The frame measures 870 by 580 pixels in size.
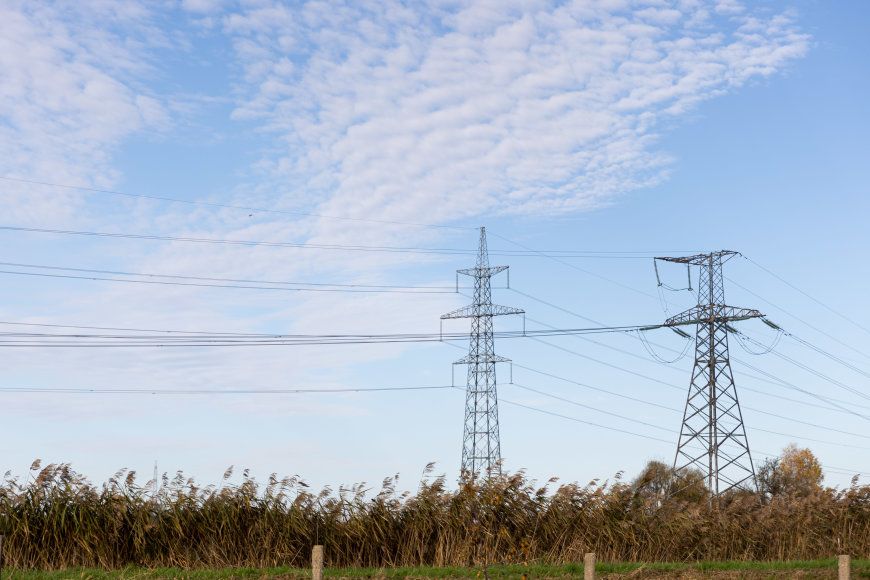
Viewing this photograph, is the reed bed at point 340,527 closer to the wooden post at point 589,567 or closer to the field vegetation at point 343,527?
the field vegetation at point 343,527

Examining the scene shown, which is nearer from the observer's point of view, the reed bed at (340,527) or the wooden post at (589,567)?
the wooden post at (589,567)

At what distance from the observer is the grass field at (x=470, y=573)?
1281 cm

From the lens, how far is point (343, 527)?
50.0 ft

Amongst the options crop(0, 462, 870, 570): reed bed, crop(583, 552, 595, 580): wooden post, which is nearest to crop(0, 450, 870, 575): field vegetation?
crop(0, 462, 870, 570): reed bed

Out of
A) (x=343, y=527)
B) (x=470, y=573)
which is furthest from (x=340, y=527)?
→ (x=470, y=573)

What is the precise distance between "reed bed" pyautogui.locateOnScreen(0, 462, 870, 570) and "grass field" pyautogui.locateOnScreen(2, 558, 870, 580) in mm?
1039

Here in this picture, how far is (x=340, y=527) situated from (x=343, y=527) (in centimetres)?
6

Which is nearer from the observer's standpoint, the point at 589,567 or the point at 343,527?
the point at 589,567

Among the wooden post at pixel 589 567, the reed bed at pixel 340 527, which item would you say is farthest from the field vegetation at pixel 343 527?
the wooden post at pixel 589 567

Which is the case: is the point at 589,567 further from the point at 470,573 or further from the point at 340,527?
the point at 340,527

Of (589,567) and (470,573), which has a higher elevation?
(589,567)

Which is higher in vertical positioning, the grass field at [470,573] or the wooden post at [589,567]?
the wooden post at [589,567]

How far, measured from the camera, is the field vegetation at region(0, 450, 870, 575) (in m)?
14.8

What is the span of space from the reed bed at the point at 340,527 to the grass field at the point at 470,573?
1039 mm
